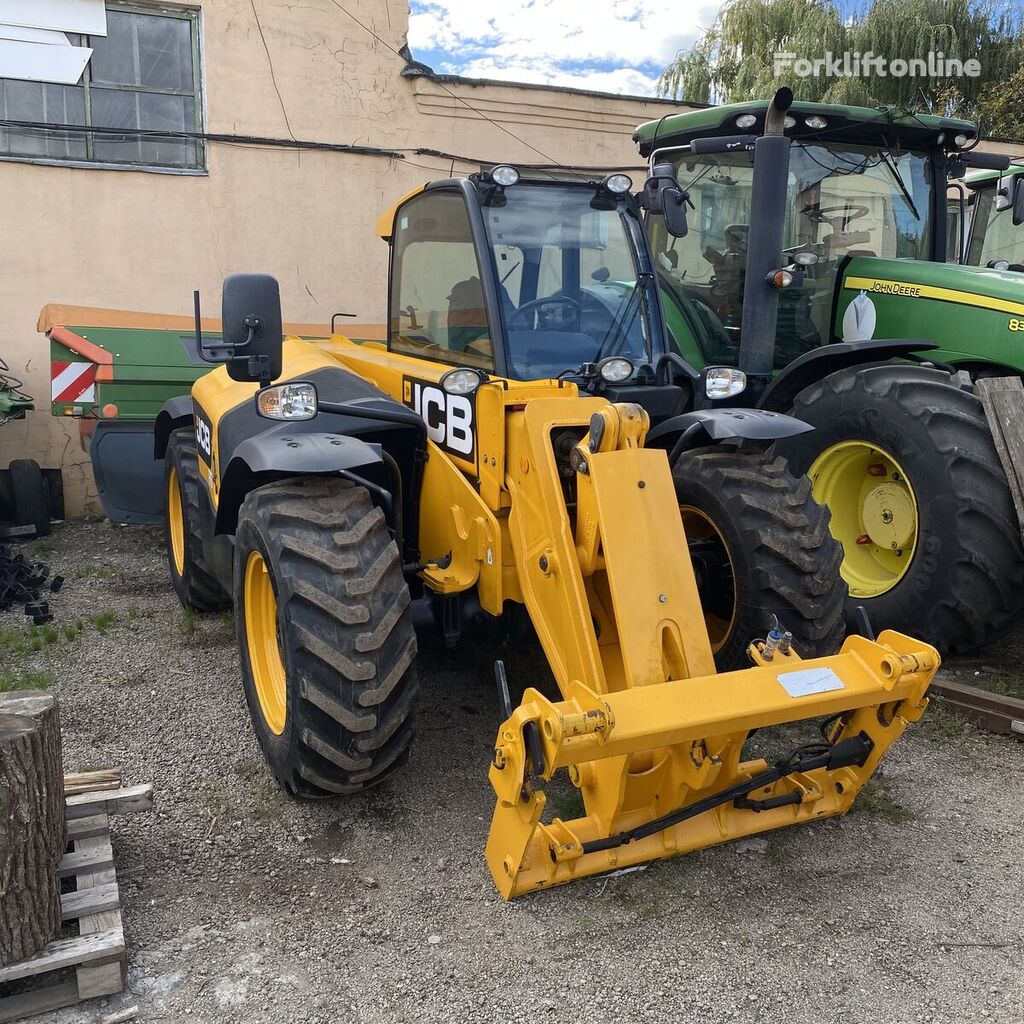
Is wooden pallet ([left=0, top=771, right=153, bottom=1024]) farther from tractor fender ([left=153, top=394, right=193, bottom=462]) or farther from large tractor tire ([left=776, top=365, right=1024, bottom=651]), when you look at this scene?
large tractor tire ([left=776, top=365, right=1024, bottom=651])

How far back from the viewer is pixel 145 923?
279cm

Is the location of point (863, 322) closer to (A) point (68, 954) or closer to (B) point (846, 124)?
(B) point (846, 124)

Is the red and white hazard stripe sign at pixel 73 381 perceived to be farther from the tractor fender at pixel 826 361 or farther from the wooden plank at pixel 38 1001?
the wooden plank at pixel 38 1001

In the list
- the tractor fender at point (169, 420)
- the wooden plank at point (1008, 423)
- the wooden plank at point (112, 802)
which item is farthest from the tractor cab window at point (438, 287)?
the wooden plank at point (1008, 423)

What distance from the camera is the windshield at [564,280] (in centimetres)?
374

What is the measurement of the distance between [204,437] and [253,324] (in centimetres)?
185

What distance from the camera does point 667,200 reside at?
416cm

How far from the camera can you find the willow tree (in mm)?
16641

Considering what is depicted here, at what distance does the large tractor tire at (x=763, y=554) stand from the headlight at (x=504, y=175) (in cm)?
131

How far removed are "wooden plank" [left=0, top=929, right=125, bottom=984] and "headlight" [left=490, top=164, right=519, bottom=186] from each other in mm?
2923

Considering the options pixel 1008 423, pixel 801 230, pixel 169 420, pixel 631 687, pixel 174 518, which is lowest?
pixel 174 518

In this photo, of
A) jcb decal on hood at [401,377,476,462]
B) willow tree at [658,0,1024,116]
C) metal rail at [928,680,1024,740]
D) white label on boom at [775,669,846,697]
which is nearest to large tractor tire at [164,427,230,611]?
jcb decal on hood at [401,377,476,462]

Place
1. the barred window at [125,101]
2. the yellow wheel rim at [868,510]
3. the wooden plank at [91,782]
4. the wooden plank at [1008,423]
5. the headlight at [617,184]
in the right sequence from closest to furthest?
the wooden plank at [91,782] < the headlight at [617,184] < the wooden plank at [1008,423] < the yellow wheel rim at [868,510] < the barred window at [125,101]

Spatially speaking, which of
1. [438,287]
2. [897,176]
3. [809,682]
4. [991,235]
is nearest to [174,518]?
[438,287]
